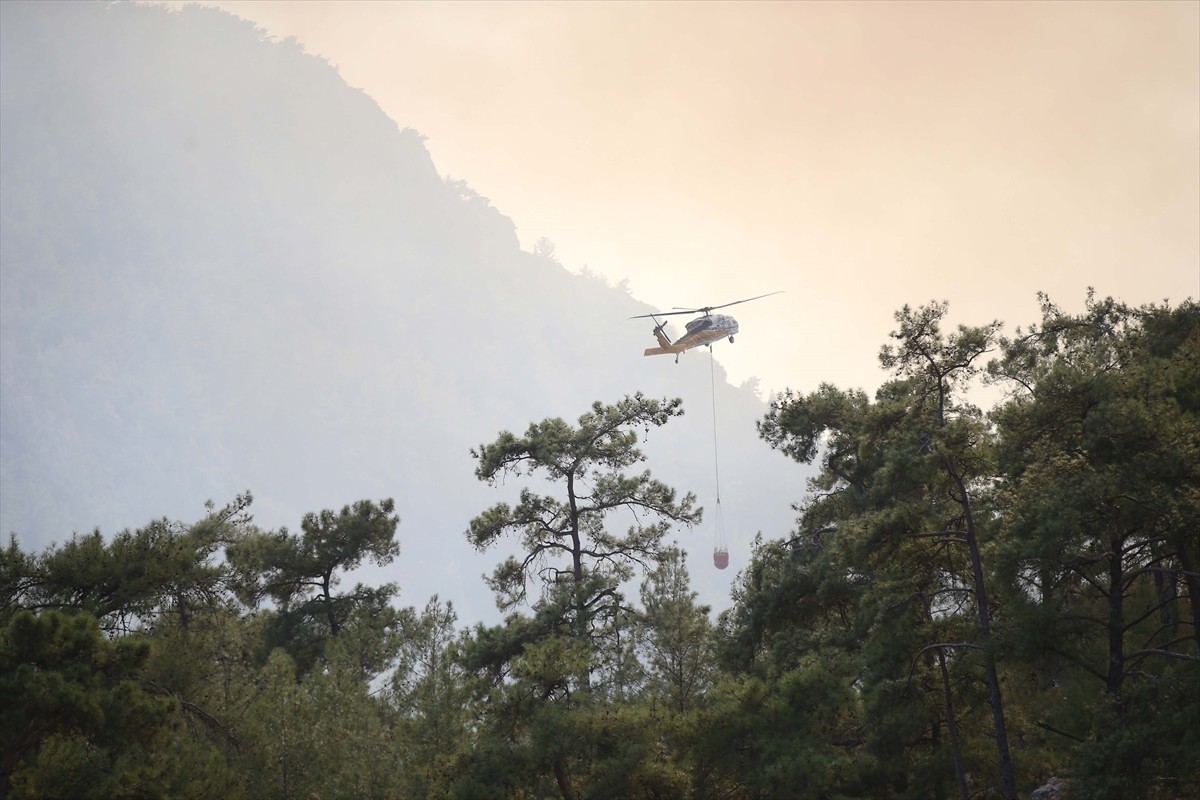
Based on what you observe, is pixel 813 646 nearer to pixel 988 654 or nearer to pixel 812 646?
pixel 812 646

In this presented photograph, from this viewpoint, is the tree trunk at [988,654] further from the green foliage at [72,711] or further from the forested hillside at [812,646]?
the green foliage at [72,711]

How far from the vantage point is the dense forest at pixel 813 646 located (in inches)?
572

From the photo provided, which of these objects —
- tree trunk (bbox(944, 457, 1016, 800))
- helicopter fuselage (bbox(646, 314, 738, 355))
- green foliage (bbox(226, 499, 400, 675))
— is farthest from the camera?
helicopter fuselage (bbox(646, 314, 738, 355))

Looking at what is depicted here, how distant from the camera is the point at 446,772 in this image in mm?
18172

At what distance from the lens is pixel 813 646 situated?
72.9 ft

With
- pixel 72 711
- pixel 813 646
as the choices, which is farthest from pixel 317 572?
pixel 813 646

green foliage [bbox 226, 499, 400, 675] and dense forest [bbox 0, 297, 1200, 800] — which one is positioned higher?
green foliage [bbox 226, 499, 400, 675]

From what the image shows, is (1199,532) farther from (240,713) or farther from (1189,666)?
(240,713)

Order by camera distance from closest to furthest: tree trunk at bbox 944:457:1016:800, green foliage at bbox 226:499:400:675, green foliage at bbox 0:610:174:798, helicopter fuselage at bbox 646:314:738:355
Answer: green foliage at bbox 0:610:174:798 → tree trunk at bbox 944:457:1016:800 → green foliage at bbox 226:499:400:675 → helicopter fuselage at bbox 646:314:738:355

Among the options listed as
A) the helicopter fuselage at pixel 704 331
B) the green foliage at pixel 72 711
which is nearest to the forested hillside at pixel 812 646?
the green foliage at pixel 72 711

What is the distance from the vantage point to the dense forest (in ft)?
47.7

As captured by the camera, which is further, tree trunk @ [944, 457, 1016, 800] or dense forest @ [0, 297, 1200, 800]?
tree trunk @ [944, 457, 1016, 800]

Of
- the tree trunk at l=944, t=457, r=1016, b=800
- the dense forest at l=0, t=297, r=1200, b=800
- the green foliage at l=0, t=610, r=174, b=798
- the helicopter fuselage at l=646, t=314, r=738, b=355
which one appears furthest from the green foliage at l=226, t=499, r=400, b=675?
the tree trunk at l=944, t=457, r=1016, b=800

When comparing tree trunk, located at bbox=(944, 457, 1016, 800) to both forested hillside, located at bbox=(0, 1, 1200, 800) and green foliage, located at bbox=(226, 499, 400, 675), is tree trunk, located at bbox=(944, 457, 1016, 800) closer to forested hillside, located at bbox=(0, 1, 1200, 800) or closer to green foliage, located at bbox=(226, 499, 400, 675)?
forested hillside, located at bbox=(0, 1, 1200, 800)
